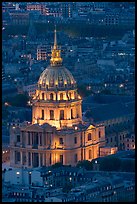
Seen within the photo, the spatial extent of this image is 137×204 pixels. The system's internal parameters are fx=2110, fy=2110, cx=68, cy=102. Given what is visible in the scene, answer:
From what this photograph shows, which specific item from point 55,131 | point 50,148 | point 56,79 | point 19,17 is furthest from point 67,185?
point 19,17

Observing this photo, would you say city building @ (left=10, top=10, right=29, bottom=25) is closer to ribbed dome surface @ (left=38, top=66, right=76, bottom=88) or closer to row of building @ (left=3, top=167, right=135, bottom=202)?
ribbed dome surface @ (left=38, top=66, right=76, bottom=88)

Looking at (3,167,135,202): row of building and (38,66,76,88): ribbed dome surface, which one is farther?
(38,66,76,88): ribbed dome surface

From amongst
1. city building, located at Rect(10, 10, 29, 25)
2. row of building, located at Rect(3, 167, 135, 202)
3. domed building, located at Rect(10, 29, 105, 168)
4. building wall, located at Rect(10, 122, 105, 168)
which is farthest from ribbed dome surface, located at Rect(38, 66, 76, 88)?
city building, located at Rect(10, 10, 29, 25)

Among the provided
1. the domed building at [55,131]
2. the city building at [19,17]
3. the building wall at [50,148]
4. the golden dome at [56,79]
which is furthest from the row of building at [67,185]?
the city building at [19,17]

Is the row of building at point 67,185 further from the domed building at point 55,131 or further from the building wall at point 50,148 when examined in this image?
the domed building at point 55,131

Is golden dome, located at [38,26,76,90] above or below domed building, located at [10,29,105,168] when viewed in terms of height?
above

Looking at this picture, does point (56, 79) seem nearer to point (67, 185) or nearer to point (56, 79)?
point (56, 79)

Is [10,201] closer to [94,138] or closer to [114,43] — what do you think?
[94,138]

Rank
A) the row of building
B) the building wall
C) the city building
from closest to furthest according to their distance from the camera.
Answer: the row of building < the building wall < the city building
